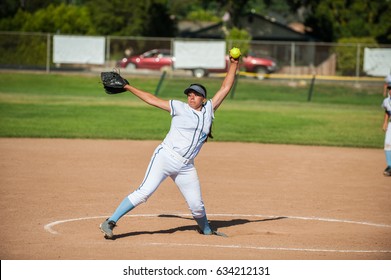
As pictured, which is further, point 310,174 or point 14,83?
point 14,83

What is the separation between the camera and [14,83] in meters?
44.1

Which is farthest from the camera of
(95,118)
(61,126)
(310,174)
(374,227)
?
(95,118)

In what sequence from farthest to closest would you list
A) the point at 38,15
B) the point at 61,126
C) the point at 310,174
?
1. the point at 38,15
2. the point at 61,126
3. the point at 310,174

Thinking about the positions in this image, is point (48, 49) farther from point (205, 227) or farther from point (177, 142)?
point (177, 142)

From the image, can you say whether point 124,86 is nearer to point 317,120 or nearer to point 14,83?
point 317,120

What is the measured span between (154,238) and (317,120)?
20.2m

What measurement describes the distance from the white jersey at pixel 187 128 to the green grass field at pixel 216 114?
13.5 metres

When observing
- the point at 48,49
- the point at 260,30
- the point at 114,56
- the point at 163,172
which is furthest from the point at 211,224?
the point at 260,30

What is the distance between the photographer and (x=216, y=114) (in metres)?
31.1

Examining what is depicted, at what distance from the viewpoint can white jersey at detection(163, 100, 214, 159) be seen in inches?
419

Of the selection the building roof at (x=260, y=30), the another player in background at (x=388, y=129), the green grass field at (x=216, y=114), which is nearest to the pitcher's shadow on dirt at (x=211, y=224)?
the another player in background at (x=388, y=129)

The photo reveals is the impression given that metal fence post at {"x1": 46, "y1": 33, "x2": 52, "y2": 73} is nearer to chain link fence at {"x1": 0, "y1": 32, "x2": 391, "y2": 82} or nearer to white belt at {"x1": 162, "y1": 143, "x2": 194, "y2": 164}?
chain link fence at {"x1": 0, "y1": 32, "x2": 391, "y2": 82}

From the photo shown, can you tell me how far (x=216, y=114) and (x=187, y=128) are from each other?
20.5 metres

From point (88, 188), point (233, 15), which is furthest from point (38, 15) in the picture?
point (88, 188)
